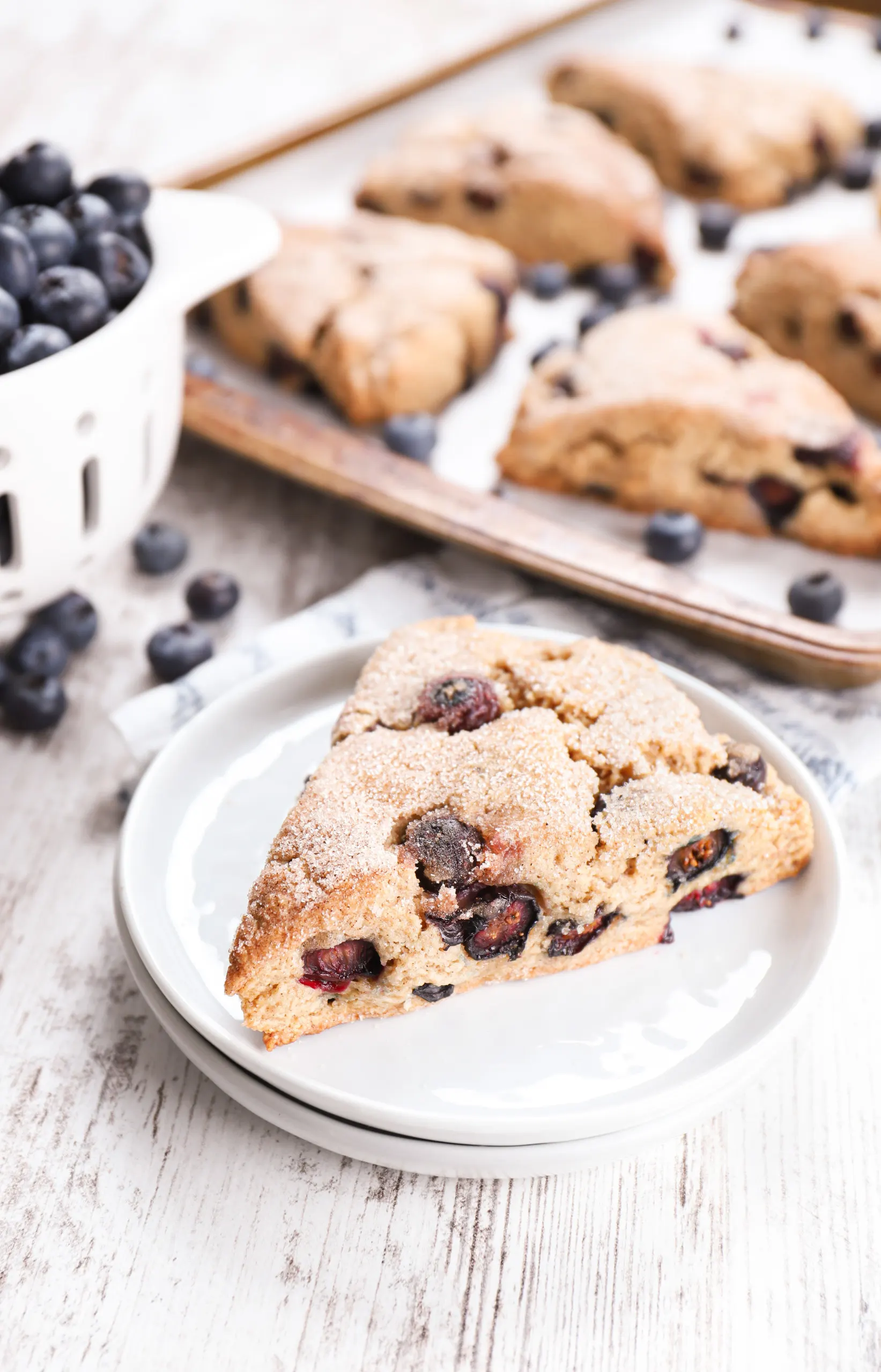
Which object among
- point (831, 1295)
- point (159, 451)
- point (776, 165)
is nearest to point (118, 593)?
point (159, 451)

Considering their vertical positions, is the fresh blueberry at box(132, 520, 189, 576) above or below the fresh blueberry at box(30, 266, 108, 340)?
below

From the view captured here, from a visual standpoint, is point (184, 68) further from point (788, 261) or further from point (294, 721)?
point (294, 721)

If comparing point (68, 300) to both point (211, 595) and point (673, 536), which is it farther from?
point (673, 536)

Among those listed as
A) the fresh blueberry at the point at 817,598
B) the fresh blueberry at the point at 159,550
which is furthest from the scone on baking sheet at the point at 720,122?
the fresh blueberry at the point at 159,550

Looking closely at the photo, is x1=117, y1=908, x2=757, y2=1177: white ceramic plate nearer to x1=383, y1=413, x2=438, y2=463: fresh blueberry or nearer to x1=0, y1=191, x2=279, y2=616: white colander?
x1=0, y1=191, x2=279, y2=616: white colander

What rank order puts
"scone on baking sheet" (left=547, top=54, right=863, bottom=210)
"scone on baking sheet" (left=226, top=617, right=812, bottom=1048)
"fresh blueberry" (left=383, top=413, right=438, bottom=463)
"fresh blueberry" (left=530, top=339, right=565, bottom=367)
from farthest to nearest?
"scone on baking sheet" (left=547, top=54, right=863, bottom=210) → "fresh blueberry" (left=530, top=339, right=565, bottom=367) → "fresh blueberry" (left=383, top=413, right=438, bottom=463) → "scone on baking sheet" (left=226, top=617, right=812, bottom=1048)

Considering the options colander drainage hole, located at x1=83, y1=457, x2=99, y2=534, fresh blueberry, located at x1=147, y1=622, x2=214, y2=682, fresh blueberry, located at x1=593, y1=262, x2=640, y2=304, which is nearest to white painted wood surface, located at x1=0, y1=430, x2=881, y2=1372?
A: fresh blueberry, located at x1=147, y1=622, x2=214, y2=682

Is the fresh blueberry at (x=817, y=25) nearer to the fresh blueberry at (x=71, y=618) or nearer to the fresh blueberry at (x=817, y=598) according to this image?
the fresh blueberry at (x=817, y=598)
